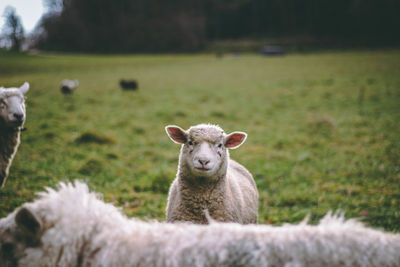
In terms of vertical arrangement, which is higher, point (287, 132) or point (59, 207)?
point (59, 207)

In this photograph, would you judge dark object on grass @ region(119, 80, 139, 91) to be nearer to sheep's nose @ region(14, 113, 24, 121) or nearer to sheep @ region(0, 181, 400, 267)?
sheep's nose @ region(14, 113, 24, 121)

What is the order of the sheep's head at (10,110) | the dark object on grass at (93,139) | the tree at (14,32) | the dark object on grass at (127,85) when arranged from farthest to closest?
1. the tree at (14,32)
2. the dark object on grass at (127,85)
3. the dark object on grass at (93,139)
4. the sheep's head at (10,110)

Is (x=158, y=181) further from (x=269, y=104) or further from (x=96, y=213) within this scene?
(x=269, y=104)

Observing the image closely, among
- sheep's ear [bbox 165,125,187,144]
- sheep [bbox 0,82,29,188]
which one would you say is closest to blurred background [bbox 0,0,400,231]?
sheep [bbox 0,82,29,188]

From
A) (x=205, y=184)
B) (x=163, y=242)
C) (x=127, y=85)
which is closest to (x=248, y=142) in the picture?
(x=205, y=184)

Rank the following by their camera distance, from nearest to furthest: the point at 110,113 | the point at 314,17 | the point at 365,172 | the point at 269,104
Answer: the point at 365,172 < the point at 110,113 < the point at 269,104 < the point at 314,17

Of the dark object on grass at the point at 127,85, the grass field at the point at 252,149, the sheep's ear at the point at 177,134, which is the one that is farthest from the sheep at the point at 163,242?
the dark object on grass at the point at 127,85

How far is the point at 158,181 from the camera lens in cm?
581

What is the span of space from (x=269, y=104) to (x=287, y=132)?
15.5 feet

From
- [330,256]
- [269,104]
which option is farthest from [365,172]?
[269,104]

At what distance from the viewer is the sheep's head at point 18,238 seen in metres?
1.57

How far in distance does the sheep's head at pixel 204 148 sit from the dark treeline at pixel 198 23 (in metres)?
65.1

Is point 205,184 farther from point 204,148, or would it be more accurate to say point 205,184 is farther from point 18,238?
point 18,238

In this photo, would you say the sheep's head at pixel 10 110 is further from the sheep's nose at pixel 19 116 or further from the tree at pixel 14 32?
the tree at pixel 14 32
